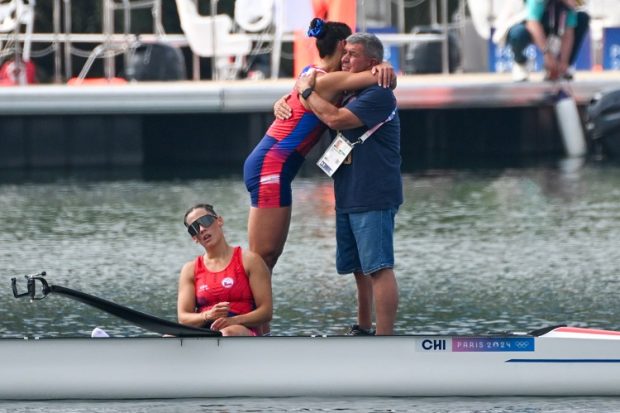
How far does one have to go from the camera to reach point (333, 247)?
45.8 feet

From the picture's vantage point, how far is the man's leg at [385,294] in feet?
29.4

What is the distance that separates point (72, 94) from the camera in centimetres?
2019

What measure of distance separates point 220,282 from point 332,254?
4971 mm

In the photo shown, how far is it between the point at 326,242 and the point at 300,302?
2.91 m

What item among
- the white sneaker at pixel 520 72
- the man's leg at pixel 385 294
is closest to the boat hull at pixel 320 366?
the man's leg at pixel 385 294

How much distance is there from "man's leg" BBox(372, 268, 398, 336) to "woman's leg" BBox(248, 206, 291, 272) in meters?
0.63

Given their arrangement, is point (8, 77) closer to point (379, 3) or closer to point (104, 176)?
point (104, 176)

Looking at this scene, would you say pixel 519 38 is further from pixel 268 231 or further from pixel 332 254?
pixel 268 231

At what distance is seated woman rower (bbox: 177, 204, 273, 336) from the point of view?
859cm

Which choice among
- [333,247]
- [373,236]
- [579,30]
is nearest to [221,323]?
[373,236]

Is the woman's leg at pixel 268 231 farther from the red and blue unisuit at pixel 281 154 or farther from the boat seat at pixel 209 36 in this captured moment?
the boat seat at pixel 209 36

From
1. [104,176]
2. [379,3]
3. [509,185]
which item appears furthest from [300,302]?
[379,3]

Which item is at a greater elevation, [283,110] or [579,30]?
[283,110]

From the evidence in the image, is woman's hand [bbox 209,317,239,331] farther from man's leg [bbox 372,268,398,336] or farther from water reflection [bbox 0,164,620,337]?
water reflection [bbox 0,164,620,337]
